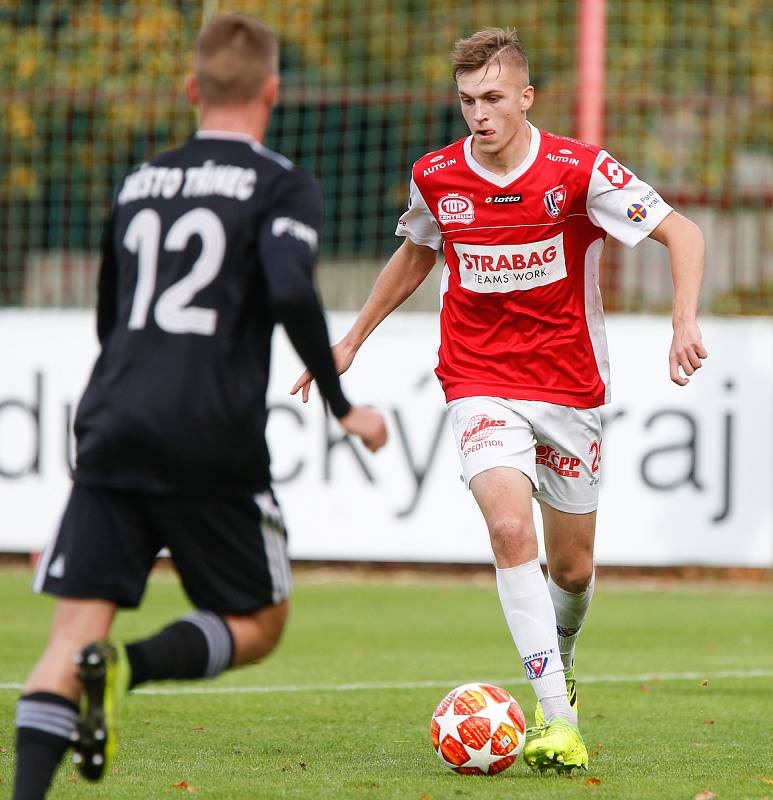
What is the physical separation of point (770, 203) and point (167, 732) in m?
10.2

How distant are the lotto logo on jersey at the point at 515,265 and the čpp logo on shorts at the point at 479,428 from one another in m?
0.49

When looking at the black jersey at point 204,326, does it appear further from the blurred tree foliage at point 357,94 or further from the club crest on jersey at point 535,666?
the blurred tree foliage at point 357,94

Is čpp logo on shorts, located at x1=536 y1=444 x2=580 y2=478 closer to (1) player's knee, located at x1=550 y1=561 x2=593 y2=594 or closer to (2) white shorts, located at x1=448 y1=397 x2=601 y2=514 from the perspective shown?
(2) white shorts, located at x1=448 y1=397 x2=601 y2=514

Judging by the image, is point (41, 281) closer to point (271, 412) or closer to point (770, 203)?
point (271, 412)

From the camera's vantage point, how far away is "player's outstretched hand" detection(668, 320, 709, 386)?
507 cm

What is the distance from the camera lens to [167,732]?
19.9 feet

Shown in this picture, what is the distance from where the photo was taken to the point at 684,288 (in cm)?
534

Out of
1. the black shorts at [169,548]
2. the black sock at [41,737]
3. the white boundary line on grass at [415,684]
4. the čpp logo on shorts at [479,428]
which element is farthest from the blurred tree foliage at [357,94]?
the black sock at [41,737]

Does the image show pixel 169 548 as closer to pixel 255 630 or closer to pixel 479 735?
pixel 255 630

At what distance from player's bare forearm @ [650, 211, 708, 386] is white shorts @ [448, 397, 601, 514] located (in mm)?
487

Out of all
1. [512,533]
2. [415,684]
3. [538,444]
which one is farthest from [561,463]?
[415,684]

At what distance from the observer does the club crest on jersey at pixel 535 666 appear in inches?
205

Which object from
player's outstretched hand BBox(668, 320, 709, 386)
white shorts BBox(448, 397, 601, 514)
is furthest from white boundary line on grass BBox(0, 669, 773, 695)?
player's outstretched hand BBox(668, 320, 709, 386)

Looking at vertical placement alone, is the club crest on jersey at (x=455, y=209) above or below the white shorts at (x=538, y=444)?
above
